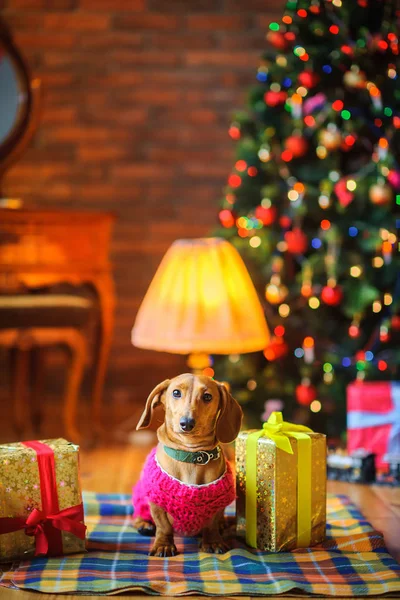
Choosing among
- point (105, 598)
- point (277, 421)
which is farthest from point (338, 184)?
point (105, 598)

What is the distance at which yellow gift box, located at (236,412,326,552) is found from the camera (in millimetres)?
1853

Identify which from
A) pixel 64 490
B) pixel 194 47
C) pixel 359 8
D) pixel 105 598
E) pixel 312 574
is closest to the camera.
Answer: pixel 105 598

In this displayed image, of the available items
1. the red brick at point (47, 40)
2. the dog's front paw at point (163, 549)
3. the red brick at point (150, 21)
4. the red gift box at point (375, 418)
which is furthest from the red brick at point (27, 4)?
the dog's front paw at point (163, 549)

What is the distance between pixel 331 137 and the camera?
9.87ft

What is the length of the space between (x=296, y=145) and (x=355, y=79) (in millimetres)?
321

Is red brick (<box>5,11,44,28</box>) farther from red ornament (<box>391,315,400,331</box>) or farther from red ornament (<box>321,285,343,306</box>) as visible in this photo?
red ornament (<box>391,315,400,331</box>)

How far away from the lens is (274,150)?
3.15 m

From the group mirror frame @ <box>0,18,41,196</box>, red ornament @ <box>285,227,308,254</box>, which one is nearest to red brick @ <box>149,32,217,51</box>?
mirror frame @ <box>0,18,41,196</box>

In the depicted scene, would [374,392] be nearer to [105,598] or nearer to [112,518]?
[112,518]

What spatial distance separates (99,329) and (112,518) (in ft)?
3.79

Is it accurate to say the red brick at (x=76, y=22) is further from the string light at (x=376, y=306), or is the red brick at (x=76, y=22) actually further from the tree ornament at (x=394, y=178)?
the string light at (x=376, y=306)

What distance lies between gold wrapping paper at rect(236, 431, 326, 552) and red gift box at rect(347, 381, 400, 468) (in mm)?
967

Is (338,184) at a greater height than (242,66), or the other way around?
(242,66)

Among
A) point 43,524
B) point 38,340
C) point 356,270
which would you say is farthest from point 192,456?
point 38,340
